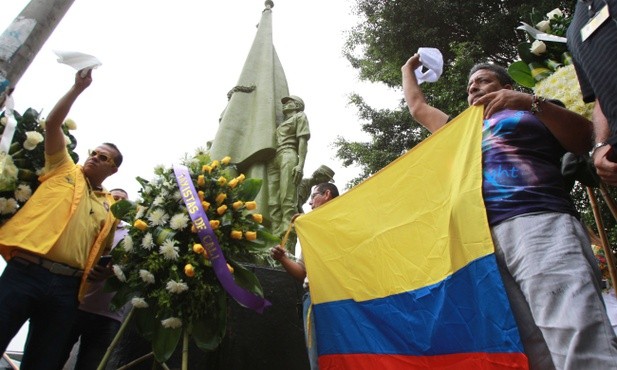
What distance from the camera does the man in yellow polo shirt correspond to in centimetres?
254

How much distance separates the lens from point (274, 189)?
561 centimetres

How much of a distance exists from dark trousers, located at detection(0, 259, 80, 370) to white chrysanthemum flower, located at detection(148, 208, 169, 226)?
62 cm

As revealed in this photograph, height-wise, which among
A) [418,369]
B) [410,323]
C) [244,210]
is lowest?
[418,369]

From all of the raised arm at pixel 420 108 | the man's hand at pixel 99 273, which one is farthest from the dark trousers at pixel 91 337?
the raised arm at pixel 420 108

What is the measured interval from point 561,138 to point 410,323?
1141 millimetres

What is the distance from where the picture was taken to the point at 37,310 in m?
2.61

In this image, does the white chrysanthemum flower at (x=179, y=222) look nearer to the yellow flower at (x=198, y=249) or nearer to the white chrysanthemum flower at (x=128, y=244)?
the yellow flower at (x=198, y=249)

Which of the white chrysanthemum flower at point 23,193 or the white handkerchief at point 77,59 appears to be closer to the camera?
the white handkerchief at point 77,59

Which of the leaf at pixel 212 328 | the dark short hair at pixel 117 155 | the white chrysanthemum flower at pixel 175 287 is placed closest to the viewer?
the white chrysanthemum flower at pixel 175 287

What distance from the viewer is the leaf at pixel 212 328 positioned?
8.94ft

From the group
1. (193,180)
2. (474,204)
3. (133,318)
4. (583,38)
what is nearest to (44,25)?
(193,180)

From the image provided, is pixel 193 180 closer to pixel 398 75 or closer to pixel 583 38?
pixel 583 38

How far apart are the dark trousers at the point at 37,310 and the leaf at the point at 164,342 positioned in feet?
1.75

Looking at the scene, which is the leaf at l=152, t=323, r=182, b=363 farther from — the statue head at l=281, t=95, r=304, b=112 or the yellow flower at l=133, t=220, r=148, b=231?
the statue head at l=281, t=95, r=304, b=112
